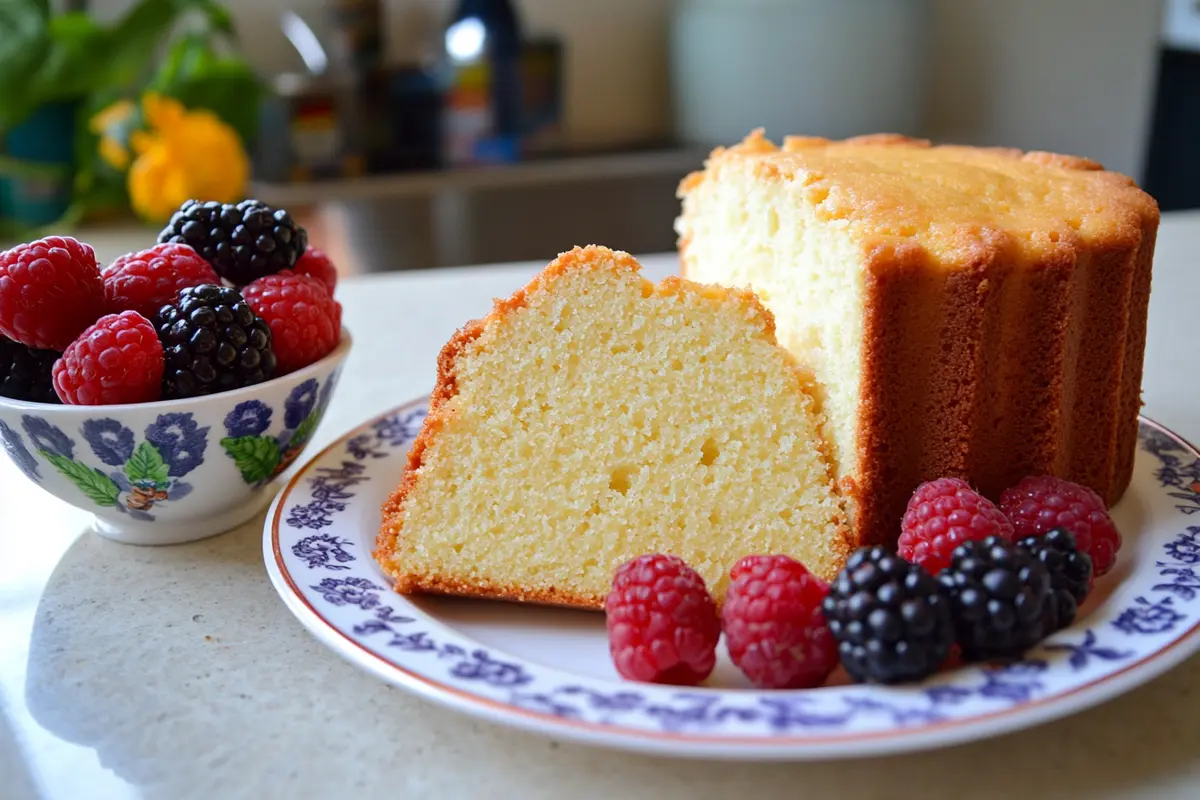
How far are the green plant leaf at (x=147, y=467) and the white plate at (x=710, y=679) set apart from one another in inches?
5.7

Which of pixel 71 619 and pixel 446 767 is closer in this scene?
pixel 446 767

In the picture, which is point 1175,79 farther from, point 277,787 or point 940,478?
point 277,787

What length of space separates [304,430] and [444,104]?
8.71ft

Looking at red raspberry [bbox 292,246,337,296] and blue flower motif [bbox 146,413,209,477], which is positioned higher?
red raspberry [bbox 292,246,337,296]

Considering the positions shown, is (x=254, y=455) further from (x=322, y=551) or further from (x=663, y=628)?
(x=663, y=628)

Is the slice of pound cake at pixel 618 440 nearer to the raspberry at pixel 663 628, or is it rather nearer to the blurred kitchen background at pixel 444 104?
the raspberry at pixel 663 628

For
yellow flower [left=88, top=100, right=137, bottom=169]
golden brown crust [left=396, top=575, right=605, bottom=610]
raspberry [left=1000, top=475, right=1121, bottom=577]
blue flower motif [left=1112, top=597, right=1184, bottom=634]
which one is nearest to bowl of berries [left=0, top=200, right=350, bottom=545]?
golden brown crust [left=396, top=575, right=605, bottom=610]

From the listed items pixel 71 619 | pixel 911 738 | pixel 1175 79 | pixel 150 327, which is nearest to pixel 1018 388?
pixel 911 738

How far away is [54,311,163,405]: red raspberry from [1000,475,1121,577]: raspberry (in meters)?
1.04

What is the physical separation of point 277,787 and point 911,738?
1.85 feet

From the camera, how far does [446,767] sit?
1019mm

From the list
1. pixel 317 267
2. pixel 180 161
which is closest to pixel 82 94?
pixel 180 161

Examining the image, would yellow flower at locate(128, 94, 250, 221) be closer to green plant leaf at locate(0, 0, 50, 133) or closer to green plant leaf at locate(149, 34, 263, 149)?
green plant leaf at locate(149, 34, 263, 149)

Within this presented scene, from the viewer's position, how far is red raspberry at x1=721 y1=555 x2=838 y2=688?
3.44 feet
